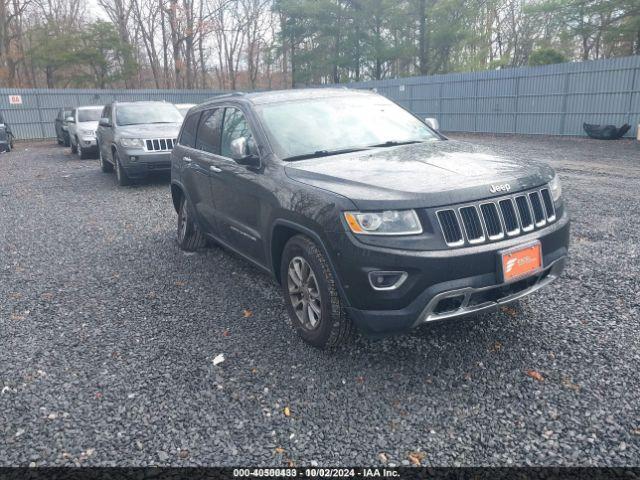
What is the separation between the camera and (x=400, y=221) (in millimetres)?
2914

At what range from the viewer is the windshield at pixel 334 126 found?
4012 mm

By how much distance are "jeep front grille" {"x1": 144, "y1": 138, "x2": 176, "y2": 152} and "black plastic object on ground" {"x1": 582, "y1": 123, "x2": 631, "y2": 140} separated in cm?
1346

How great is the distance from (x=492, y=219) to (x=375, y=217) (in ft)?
2.33

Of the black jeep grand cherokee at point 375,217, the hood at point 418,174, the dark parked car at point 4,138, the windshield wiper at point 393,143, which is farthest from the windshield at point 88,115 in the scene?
the hood at point 418,174

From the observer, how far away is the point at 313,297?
3436 mm

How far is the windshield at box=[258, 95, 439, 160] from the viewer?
401cm

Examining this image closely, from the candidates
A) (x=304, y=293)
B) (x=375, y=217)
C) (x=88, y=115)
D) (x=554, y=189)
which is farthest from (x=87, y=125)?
(x=554, y=189)

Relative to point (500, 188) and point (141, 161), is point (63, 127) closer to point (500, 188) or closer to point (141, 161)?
point (141, 161)

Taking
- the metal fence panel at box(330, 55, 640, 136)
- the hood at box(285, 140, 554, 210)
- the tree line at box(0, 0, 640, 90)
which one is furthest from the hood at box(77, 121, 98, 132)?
the tree line at box(0, 0, 640, 90)

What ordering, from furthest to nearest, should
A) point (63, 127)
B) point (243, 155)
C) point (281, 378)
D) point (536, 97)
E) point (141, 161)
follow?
point (63, 127)
point (536, 97)
point (141, 161)
point (243, 155)
point (281, 378)

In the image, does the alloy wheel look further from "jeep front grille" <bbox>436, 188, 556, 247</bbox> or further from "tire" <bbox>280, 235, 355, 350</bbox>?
"jeep front grille" <bbox>436, 188, 556, 247</bbox>

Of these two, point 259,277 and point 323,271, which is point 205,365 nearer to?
point 323,271

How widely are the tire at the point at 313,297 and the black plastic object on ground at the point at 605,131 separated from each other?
52.5 ft

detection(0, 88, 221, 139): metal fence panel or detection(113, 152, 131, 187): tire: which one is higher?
detection(0, 88, 221, 139): metal fence panel
